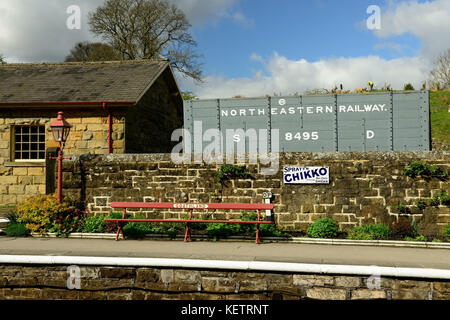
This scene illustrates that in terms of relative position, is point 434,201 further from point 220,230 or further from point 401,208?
point 220,230

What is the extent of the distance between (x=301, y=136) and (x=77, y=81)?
9.61m

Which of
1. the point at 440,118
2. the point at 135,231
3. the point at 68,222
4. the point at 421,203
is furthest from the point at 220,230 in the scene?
the point at 440,118

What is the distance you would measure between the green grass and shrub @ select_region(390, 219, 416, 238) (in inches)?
610

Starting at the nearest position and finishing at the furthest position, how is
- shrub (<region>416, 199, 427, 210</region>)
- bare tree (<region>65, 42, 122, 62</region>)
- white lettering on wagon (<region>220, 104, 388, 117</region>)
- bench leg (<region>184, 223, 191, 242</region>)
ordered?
bench leg (<region>184, 223, 191, 242</region>) < shrub (<region>416, 199, 427, 210</region>) < white lettering on wagon (<region>220, 104, 388, 117</region>) < bare tree (<region>65, 42, 122, 62</region>)

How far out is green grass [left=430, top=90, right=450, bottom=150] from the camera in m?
23.1

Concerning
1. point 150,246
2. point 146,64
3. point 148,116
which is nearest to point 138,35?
point 146,64

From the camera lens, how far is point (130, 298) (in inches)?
241

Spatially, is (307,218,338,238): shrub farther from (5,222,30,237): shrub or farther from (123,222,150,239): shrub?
(5,222,30,237): shrub

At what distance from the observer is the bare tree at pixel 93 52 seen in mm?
31594

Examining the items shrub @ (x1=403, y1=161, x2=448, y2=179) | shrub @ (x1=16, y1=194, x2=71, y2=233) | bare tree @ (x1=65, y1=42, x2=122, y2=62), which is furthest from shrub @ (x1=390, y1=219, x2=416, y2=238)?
bare tree @ (x1=65, y1=42, x2=122, y2=62)

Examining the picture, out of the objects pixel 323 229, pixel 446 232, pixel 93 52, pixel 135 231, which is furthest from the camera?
pixel 93 52

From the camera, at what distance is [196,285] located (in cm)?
587

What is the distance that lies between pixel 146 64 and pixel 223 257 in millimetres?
13023
